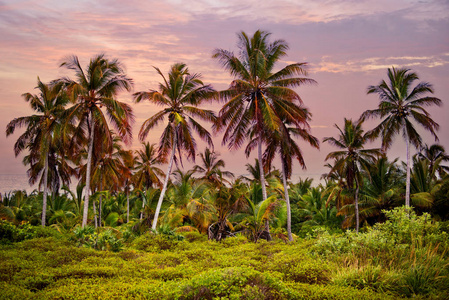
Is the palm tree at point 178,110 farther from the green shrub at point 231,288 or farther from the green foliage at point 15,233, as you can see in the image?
the green shrub at point 231,288

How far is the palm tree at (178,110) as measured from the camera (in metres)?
20.1

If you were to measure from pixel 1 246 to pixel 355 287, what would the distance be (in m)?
12.6

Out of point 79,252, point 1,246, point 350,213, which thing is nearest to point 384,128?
point 350,213

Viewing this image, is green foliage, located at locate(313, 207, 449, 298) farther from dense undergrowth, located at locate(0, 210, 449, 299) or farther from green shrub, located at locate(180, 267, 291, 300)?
green shrub, located at locate(180, 267, 291, 300)

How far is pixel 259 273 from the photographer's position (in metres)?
7.41

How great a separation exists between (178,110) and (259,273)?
47.9ft

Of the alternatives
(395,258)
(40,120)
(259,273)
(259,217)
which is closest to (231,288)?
(259,273)

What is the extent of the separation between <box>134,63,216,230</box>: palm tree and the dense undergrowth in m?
9.42

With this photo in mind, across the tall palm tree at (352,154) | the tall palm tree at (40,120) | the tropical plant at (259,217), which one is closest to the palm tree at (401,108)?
the tall palm tree at (352,154)

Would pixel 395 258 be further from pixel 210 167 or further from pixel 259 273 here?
pixel 210 167

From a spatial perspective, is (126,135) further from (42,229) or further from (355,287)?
(355,287)

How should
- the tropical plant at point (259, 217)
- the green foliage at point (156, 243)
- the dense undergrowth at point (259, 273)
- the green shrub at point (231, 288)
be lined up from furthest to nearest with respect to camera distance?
the tropical plant at point (259, 217)
the green foliage at point (156, 243)
the dense undergrowth at point (259, 273)
the green shrub at point (231, 288)

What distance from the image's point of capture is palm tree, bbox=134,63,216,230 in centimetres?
2013

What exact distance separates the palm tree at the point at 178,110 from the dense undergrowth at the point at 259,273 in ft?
30.9
